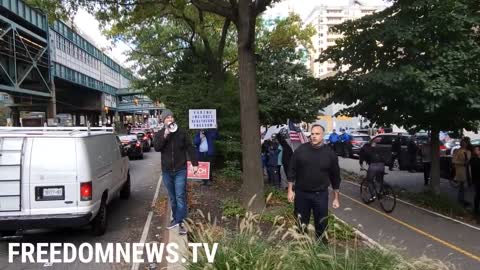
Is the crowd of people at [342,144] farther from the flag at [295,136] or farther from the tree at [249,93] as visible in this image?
the tree at [249,93]

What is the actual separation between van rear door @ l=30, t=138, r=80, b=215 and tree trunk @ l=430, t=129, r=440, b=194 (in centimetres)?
1004

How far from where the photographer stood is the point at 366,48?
13539 millimetres

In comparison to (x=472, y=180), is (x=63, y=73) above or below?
above

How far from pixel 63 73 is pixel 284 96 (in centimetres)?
3925

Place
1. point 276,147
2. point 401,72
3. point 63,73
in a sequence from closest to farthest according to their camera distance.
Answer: point 401,72
point 276,147
point 63,73

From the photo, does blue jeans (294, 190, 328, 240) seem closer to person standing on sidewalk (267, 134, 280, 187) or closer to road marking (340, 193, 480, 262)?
road marking (340, 193, 480, 262)

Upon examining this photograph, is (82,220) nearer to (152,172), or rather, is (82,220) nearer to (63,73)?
(152,172)

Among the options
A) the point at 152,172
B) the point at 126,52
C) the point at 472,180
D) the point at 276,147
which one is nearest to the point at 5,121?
the point at 126,52

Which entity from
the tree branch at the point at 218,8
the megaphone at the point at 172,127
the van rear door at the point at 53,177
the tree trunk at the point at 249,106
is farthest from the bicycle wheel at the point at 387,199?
the van rear door at the point at 53,177

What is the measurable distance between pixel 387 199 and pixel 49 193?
24.9 ft

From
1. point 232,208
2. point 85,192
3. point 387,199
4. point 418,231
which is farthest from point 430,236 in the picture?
point 85,192

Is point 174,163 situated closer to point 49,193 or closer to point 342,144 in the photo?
point 49,193

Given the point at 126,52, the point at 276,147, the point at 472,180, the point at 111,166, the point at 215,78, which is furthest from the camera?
the point at 126,52

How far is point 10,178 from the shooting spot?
8062 millimetres
